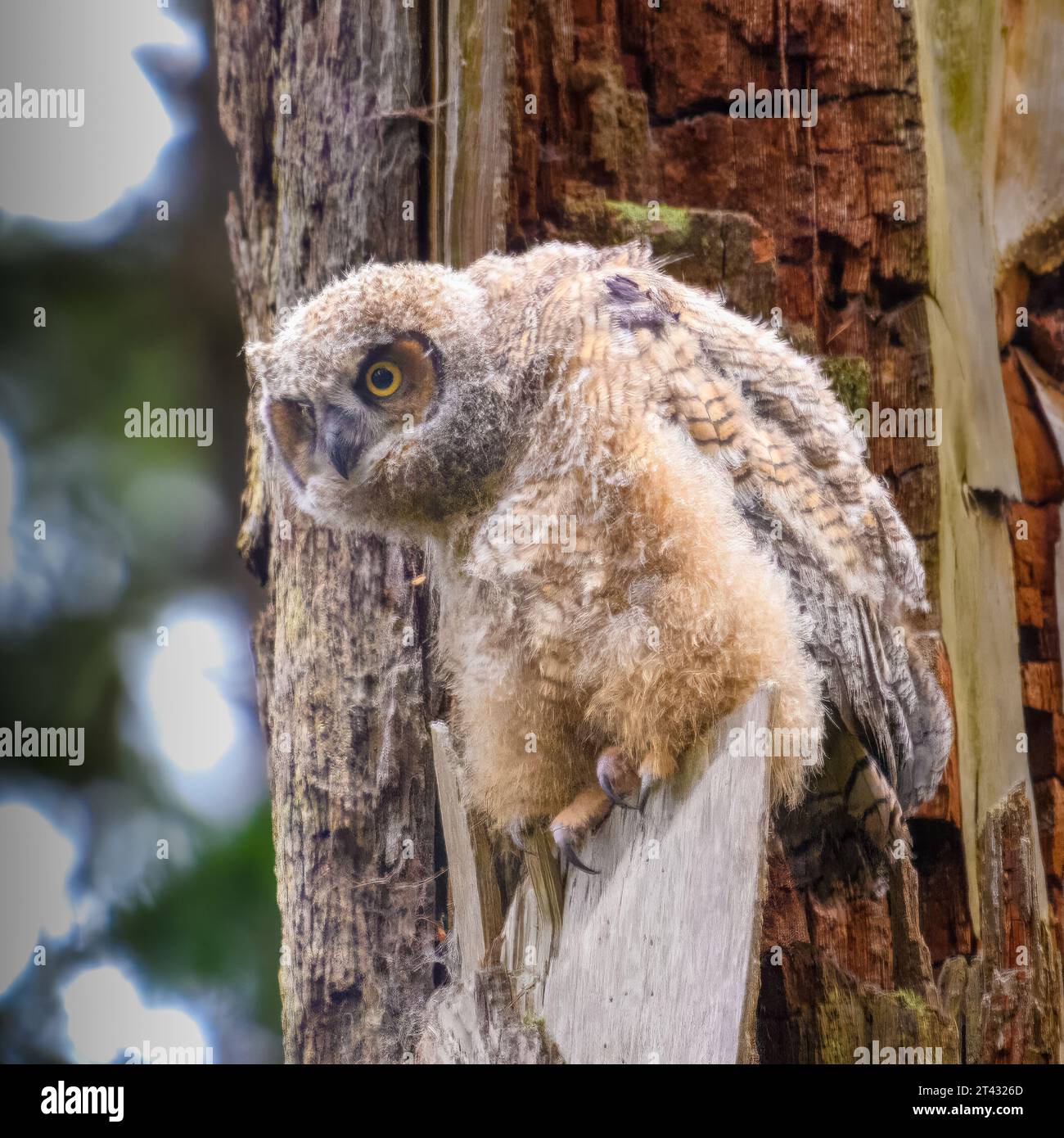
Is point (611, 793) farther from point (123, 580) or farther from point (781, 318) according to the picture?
point (123, 580)

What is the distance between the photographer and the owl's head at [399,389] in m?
1.55

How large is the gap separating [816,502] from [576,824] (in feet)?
2.14

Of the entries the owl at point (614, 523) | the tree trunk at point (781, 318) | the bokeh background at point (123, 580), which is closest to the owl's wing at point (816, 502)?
the owl at point (614, 523)

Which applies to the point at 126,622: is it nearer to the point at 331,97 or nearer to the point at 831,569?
the point at 331,97

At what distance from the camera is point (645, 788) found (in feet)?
4.95

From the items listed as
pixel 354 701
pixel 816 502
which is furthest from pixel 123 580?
pixel 816 502

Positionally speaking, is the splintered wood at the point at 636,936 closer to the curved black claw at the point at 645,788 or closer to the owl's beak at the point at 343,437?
the curved black claw at the point at 645,788

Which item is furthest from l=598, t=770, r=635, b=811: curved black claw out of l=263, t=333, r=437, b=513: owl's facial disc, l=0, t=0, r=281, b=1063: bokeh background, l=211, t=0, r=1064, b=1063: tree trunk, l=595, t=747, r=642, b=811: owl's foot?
l=0, t=0, r=281, b=1063: bokeh background

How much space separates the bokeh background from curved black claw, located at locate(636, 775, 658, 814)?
0.89 meters

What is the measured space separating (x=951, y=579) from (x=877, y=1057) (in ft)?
2.82

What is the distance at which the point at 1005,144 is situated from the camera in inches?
78.5

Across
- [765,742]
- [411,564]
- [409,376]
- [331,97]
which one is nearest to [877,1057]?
[765,742]

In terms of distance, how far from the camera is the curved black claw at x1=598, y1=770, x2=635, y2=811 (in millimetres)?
1540

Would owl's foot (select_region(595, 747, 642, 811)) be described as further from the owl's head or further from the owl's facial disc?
the owl's facial disc
